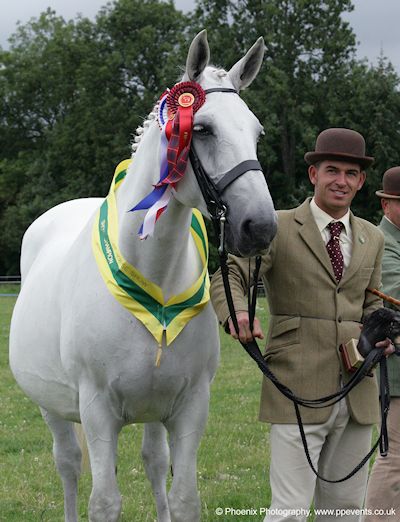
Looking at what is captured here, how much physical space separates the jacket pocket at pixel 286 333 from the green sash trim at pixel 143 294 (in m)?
0.39

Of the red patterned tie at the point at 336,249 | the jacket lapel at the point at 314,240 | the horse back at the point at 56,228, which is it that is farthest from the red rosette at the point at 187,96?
the horse back at the point at 56,228

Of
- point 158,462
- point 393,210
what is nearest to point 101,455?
point 158,462

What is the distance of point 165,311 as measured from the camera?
3.99m

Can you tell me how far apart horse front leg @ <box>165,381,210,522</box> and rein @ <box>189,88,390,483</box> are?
1.39 feet

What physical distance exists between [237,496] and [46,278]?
2127mm

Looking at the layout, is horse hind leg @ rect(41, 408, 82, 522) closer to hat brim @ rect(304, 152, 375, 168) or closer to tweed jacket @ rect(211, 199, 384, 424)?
tweed jacket @ rect(211, 199, 384, 424)

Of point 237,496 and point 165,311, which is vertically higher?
point 165,311

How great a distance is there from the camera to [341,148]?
411cm

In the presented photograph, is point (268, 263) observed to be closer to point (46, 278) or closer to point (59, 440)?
point (46, 278)

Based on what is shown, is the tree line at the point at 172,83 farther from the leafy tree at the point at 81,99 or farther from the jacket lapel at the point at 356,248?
the jacket lapel at the point at 356,248

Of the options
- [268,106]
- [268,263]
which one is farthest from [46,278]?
[268,106]

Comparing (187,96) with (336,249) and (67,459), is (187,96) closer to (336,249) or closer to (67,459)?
(336,249)

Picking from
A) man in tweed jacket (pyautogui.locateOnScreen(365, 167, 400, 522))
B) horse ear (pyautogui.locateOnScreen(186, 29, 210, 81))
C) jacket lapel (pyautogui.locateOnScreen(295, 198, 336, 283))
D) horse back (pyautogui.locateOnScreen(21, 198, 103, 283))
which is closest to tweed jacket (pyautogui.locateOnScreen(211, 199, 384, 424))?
jacket lapel (pyautogui.locateOnScreen(295, 198, 336, 283))

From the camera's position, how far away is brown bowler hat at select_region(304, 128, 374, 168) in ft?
13.5
